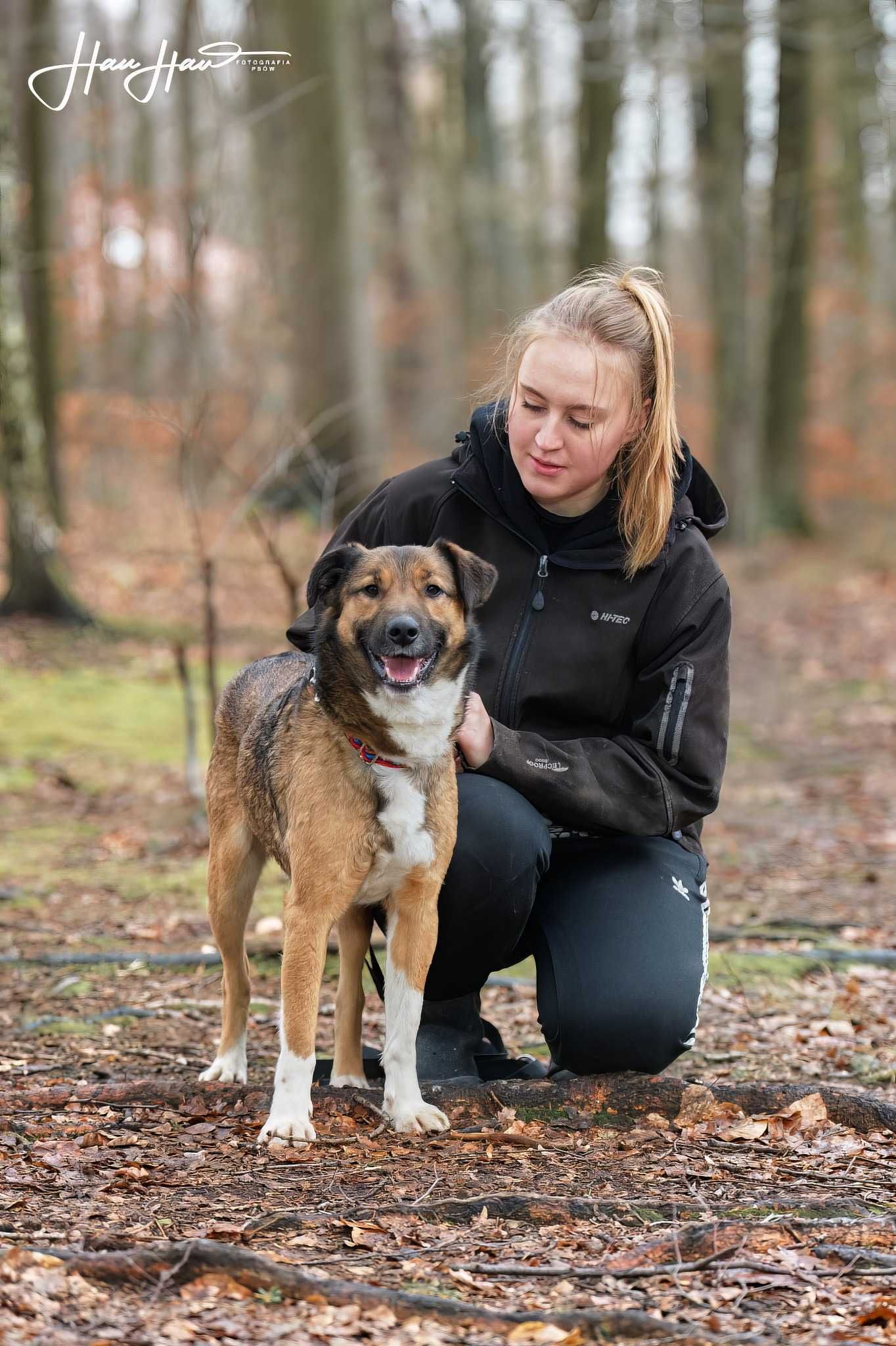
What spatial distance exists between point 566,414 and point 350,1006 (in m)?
1.89

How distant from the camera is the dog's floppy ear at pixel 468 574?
3893 millimetres

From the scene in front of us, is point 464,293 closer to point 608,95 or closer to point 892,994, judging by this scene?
point 608,95

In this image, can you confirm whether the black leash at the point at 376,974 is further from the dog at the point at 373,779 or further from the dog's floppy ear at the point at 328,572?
the dog's floppy ear at the point at 328,572

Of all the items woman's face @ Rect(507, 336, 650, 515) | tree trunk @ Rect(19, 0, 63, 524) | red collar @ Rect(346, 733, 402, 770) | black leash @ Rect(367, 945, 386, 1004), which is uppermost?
tree trunk @ Rect(19, 0, 63, 524)

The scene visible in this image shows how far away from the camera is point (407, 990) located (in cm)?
382

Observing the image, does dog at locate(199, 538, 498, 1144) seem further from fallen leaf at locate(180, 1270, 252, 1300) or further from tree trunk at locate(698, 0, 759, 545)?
tree trunk at locate(698, 0, 759, 545)

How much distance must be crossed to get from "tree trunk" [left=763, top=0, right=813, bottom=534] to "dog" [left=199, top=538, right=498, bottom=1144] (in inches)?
770

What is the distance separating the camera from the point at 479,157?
32469 millimetres

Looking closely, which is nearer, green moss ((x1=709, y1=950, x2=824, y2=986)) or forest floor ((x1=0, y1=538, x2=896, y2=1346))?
forest floor ((x1=0, y1=538, x2=896, y2=1346))

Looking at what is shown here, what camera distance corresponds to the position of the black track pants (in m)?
3.98

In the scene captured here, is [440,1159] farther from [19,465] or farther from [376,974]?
Answer: [19,465]

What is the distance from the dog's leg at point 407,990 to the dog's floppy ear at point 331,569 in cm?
86

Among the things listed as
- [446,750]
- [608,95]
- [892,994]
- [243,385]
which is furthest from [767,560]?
[446,750]

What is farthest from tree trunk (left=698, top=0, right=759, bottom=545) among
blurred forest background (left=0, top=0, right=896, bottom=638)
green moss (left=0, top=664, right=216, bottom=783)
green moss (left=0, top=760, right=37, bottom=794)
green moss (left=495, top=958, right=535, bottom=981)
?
green moss (left=495, top=958, right=535, bottom=981)
